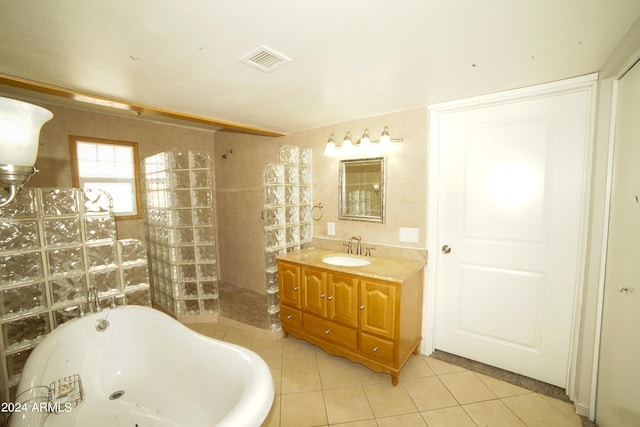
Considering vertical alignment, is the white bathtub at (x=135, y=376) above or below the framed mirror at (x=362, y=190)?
below

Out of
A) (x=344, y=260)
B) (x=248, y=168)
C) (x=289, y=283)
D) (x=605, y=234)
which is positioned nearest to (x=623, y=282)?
(x=605, y=234)

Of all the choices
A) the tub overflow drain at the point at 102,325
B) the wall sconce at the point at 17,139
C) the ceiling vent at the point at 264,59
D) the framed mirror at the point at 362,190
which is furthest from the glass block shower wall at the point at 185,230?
the wall sconce at the point at 17,139

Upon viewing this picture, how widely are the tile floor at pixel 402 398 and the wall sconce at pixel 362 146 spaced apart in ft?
6.29

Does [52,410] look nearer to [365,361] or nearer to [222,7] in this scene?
[365,361]

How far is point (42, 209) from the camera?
1.69m

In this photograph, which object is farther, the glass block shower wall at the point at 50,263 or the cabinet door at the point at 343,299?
the cabinet door at the point at 343,299

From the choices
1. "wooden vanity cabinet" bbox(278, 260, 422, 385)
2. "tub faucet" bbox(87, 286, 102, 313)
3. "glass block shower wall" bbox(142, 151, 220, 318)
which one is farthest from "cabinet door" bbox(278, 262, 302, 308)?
"tub faucet" bbox(87, 286, 102, 313)

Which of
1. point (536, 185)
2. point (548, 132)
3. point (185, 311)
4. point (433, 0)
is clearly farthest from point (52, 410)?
point (548, 132)

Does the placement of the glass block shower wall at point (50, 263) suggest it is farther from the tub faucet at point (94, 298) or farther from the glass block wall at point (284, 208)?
the glass block wall at point (284, 208)

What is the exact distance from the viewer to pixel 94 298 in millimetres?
1850

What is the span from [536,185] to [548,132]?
0.37 metres

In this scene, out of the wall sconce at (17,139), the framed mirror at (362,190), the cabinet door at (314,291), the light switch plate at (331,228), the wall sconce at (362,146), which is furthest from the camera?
the light switch plate at (331,228)

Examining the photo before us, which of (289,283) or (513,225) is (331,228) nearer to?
(289,283)

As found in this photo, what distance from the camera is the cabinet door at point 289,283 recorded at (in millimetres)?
2348
